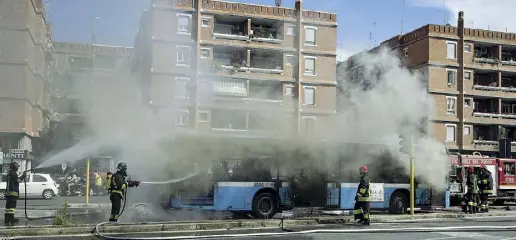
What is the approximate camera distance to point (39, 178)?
30.8 meters

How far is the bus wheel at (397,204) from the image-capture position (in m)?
18.8

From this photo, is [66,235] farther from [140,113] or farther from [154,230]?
[140,113]

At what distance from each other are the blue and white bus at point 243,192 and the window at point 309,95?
93.3ft

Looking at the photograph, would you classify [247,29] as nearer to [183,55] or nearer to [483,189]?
[183,55]

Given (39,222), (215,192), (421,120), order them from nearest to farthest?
(39,222) → (215,192) → (421,120)

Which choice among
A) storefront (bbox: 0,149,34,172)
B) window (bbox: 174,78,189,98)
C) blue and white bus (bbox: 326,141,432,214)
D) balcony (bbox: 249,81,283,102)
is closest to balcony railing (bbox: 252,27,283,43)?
balcony (bbox: 249,81,283,102)

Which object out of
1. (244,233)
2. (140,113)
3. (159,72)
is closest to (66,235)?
(244,233)

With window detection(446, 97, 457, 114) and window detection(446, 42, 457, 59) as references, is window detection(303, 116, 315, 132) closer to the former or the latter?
window detection(446, 97, 457, 114)

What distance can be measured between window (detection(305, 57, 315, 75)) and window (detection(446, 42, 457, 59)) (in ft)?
46.1

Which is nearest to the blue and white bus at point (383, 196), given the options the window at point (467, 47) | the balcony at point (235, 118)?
the balcony at point (235, 118)

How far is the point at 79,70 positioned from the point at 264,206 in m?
12.7

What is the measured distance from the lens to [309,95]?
4556cm

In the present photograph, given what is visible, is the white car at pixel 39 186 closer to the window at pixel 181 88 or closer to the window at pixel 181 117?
the window at pixel 181 88

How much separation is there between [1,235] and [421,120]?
19.2 meters
